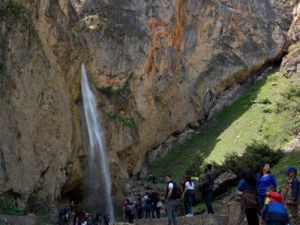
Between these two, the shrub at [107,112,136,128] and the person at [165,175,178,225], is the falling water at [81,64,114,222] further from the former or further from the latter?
the person at [165,175,178,225]

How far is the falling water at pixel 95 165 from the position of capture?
2862 cm

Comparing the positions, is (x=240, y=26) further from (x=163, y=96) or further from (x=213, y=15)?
(x=163, y=96)

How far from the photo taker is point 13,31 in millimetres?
21219

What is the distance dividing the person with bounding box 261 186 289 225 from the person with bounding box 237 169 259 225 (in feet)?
7.07

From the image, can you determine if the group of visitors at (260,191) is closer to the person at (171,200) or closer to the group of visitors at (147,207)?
the person at (171,200)

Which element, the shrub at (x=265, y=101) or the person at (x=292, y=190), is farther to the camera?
the shrub at (x=265, y=101)

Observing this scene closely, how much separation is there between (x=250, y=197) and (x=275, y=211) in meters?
2.52

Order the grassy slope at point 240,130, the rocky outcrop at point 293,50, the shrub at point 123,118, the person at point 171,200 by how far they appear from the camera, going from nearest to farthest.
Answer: the person at point 171,200, the shrub at point 123,118, the grassy slope at point 240,130, the rocky outcrop at point 293,50

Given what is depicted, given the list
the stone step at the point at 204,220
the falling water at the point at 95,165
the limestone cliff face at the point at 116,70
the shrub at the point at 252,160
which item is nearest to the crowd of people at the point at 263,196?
the stone step at the point at 204,220

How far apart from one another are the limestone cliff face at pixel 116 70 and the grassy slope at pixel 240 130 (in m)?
1.68

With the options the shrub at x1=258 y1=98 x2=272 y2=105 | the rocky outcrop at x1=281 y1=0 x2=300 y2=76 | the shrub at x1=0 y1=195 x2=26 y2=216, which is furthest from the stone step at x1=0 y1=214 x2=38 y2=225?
the rocky outcrop at x1=281 y1=0 x2=300 y2=76

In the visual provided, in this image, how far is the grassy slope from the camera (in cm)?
3338

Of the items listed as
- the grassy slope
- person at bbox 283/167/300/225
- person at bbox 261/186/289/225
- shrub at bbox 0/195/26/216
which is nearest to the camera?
person at bbox 261/186/289/225

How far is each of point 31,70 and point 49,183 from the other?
17.1 ft
